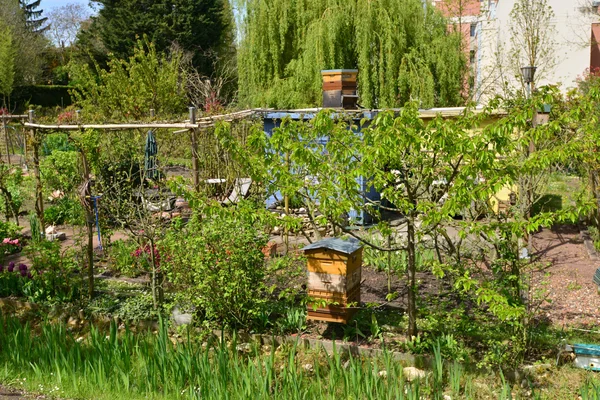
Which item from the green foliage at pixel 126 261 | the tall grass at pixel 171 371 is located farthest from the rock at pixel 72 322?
the green foliage at pixel 126 261

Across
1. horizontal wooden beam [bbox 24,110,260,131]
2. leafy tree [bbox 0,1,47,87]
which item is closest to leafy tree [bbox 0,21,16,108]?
leafy tree [bbox 0,1,47,87]

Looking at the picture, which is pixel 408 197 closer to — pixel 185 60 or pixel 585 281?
pixel 585 281

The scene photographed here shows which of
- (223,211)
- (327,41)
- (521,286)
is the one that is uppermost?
(327,41)

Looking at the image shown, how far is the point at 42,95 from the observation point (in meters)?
37.8

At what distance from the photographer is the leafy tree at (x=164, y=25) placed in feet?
109

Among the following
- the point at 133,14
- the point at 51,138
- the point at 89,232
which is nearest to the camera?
the point at 89,232

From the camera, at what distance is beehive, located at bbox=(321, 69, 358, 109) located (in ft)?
41.2

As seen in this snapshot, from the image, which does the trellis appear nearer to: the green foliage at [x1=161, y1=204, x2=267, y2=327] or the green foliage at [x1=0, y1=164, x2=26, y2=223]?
the green foliage at [x1=0, y1=164, x2=26, y2=223]

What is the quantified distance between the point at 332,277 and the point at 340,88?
6986mm

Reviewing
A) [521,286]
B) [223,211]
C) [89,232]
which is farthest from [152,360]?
[521,286]

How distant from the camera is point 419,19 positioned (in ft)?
56.7

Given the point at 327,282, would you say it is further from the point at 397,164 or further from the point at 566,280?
the point at 566,280

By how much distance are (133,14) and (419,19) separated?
68.7 feet

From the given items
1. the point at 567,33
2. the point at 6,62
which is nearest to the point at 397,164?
the point at 567,33
